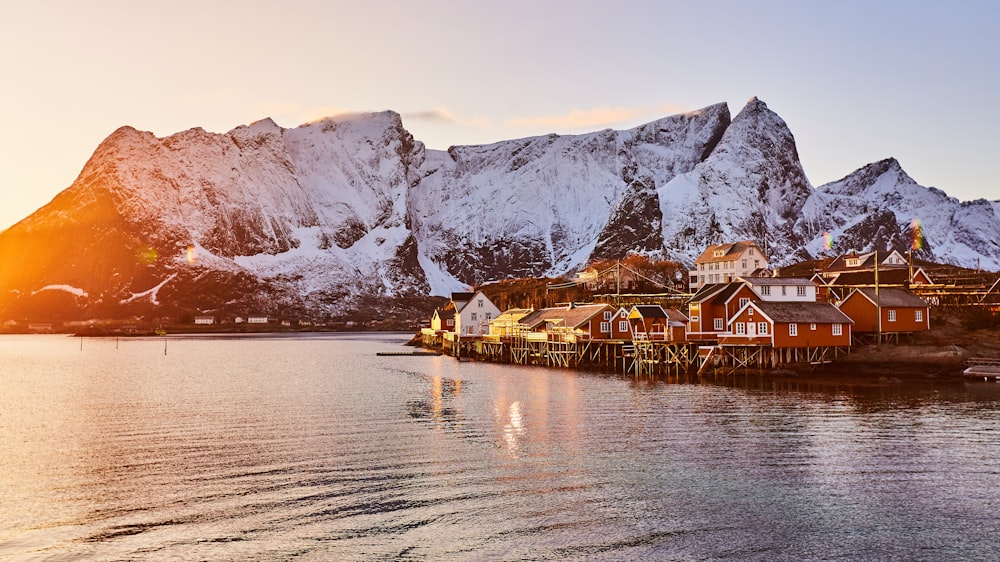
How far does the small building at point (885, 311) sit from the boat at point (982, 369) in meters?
9.09

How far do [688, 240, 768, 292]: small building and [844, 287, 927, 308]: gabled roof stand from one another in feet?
182

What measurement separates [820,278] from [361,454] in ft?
261

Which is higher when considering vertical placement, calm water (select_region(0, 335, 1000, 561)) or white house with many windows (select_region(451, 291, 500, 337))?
white house with many windows (select_region(451, 291, 500, 337))

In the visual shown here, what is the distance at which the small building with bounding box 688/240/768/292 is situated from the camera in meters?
133

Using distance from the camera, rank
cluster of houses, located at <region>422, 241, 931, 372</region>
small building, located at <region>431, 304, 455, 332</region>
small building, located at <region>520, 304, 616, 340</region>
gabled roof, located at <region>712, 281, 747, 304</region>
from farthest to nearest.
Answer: small building, located at <region>431, 304, 455, 332</region>, small building, located at <region>520, 304, 616, 340</region>, gabled roof, located at <region>712, 281, 747, 304</region>, cluster of houses, located at <region>422, 241, 931, 372</region>

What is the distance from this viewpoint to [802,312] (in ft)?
220


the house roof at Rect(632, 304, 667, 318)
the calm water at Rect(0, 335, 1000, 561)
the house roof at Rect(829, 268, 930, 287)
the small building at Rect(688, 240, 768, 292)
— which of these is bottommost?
the calm water at Rect(0, 335, 1000, 561)

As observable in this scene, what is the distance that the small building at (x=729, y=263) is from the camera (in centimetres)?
13300

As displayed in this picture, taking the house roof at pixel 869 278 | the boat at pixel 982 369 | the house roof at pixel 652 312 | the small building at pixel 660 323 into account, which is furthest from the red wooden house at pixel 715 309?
the house roof at pixel 869 278

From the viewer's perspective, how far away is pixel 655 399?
52906 millimetres

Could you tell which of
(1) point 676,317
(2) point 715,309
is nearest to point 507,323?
(1) point 676,317

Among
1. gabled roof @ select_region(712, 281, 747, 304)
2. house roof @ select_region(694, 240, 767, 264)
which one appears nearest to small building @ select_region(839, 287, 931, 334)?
gabled roof @ select_region(712, 281, 747, 304)

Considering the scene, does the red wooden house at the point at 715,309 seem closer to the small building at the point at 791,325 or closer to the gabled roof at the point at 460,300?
the small building at the point at 791,325

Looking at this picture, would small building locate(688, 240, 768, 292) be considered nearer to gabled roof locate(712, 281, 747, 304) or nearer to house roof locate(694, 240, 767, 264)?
house roof locate(694, 240, 767, 264)
